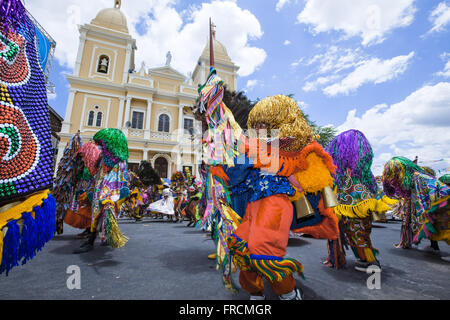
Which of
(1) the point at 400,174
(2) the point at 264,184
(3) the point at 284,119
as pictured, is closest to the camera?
(2) the point at 264,184

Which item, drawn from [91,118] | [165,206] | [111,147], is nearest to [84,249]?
[111,147]

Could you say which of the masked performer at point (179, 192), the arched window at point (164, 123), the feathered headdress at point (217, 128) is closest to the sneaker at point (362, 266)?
the feathered headdress at point (217, 128)

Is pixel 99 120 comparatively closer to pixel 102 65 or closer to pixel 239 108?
pixel 102 65

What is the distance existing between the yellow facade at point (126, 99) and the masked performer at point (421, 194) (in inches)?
580

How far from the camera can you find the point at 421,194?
3.38 meters

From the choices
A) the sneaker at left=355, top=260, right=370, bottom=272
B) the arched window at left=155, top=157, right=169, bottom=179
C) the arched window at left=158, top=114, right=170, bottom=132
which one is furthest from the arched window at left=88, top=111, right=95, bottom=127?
the sneaker at left=355, top=260, right=370, bottom=272

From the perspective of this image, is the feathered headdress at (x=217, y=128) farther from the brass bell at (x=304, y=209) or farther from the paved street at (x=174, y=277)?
the paved street at (x=174, y=277)

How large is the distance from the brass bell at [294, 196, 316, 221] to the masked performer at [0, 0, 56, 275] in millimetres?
1663

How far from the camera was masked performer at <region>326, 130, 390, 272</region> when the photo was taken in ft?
7.88

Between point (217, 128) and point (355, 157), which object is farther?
point (355, 157)

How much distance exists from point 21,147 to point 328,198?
Result: 2020mm

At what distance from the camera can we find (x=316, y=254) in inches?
129

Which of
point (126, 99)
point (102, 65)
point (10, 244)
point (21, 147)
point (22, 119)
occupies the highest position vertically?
point (102, 65)
